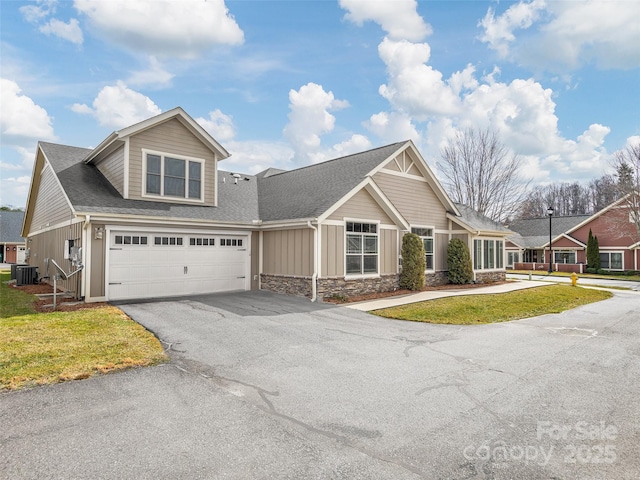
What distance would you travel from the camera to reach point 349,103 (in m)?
19.4

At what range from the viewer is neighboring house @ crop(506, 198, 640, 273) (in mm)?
32188

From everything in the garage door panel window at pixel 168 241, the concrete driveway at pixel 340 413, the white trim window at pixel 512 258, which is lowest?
the concrete driveway at pixel 340 413

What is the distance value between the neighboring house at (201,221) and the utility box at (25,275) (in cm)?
60

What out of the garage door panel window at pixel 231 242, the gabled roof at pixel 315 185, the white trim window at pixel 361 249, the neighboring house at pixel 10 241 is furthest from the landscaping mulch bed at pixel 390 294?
the neighboring house at pixel 10 241

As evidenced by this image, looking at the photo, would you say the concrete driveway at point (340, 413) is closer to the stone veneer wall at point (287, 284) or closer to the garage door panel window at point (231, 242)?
the stone veneer wall at point (287, 284)

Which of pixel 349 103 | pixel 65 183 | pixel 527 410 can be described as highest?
pixel 349 103

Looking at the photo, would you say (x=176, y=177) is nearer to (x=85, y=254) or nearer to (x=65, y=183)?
(x=65, y=183)

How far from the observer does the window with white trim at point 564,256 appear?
3506 centimetres

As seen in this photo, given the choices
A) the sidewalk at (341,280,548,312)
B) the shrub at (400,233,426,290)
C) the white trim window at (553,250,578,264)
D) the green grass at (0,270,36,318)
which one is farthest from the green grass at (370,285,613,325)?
the white trim window at (553,250,578,264)

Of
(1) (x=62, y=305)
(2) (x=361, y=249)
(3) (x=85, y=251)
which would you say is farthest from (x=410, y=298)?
(1) (x=62, y=305)

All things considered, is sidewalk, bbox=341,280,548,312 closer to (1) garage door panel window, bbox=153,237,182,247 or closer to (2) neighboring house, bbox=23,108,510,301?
(2) neighboring house, bbox=23,108,510,301

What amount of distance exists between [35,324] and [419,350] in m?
8.15

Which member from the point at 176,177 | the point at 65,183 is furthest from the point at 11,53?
the point at 176,177

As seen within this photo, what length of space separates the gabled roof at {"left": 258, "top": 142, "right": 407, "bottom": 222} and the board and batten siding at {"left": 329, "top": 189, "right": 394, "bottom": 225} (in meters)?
0.40
